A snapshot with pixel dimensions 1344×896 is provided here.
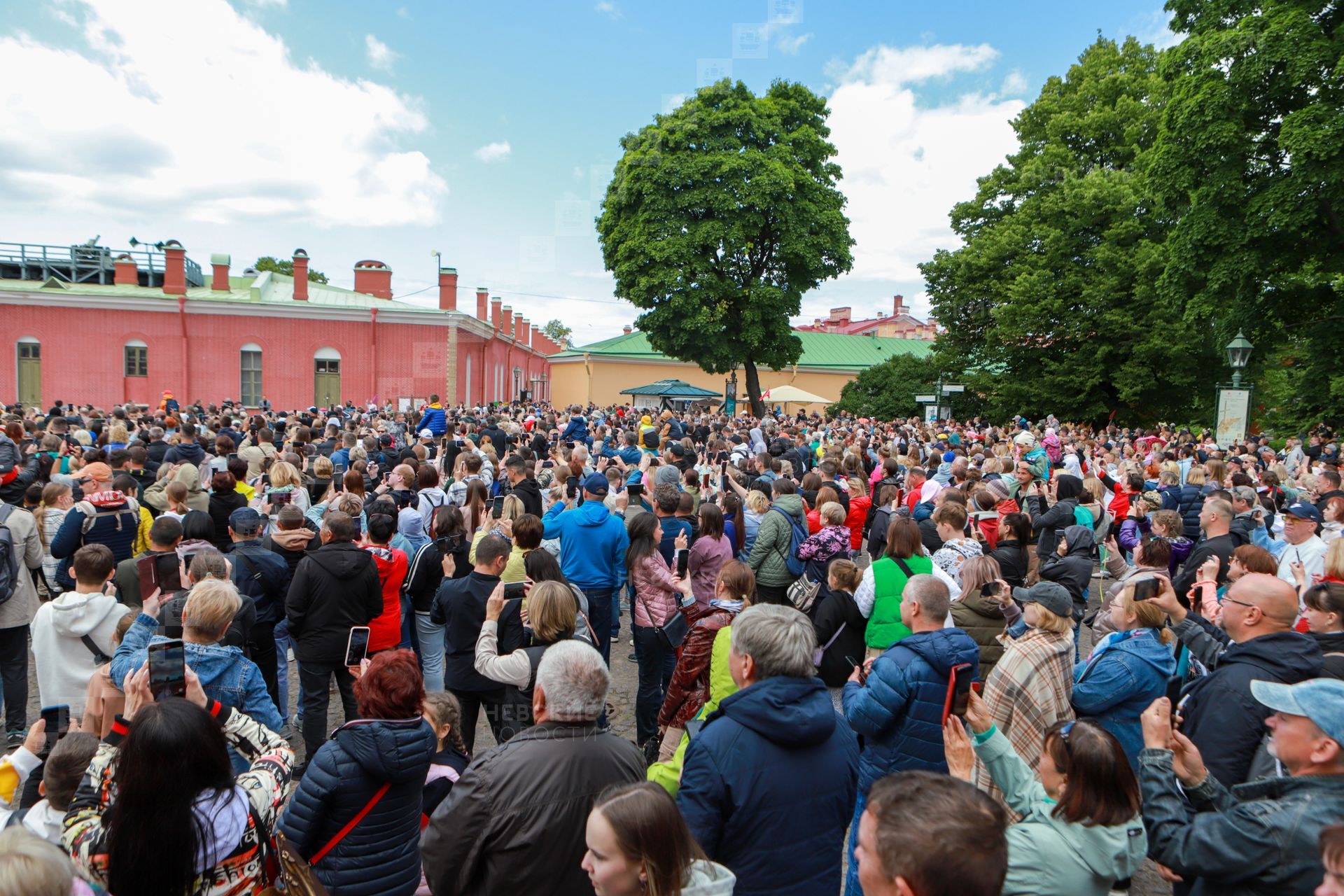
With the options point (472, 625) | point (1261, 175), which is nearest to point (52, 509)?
point (472, 625)

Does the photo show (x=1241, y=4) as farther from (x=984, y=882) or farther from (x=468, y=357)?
(x=468, y=357)

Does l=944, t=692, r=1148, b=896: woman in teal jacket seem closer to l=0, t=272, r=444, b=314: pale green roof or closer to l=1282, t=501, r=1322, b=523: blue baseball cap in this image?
l=1282, t=501, r=1322, b=523: blue baseball cap

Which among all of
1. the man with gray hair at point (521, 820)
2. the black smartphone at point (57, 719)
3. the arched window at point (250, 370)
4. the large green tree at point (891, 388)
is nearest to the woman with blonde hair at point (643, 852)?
the man with gray hair at point (521, 820)

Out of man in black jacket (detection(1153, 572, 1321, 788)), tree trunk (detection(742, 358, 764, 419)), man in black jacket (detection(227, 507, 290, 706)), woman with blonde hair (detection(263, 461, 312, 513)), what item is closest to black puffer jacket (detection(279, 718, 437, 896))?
man in black jacket (detection(227, 507, 290, 706))

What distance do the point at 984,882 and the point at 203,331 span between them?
3671cm

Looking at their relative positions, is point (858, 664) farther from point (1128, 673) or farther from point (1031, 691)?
point (1128, 673)

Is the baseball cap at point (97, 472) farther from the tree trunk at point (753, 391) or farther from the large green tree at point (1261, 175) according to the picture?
the tree trunk at point (753, 391)

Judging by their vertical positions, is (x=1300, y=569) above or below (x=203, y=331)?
below

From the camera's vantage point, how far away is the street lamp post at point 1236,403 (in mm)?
15591

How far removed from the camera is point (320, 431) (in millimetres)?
14148

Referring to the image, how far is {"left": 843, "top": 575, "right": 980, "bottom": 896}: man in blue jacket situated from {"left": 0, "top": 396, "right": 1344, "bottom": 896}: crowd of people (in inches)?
0.6

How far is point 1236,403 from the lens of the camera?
51.4 feet

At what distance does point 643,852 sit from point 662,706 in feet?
7.62

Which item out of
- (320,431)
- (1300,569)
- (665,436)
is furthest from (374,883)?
(320,431)
